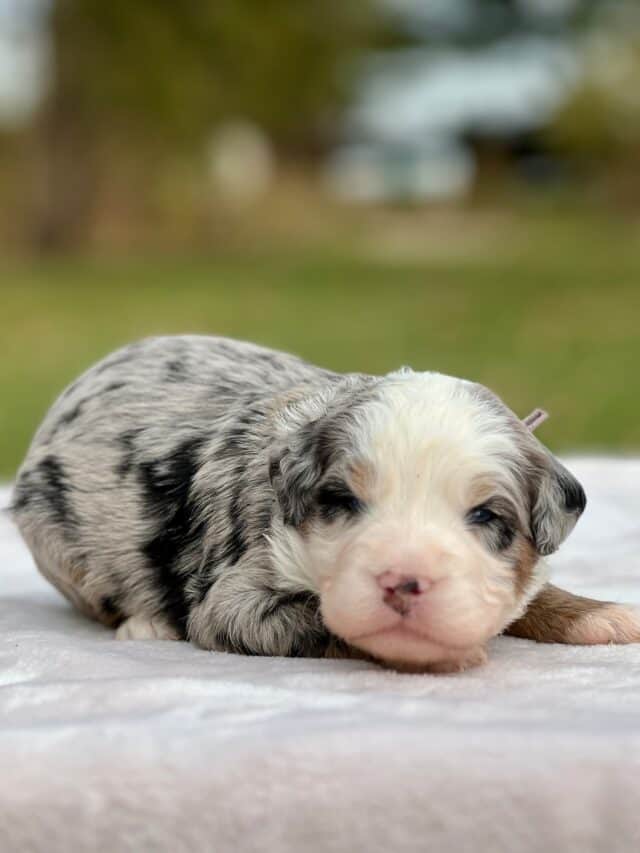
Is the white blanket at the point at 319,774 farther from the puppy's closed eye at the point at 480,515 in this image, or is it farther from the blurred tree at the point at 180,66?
the blurred tree at the point at 180,66

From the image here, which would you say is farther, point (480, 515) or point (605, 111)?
point (605, 111)

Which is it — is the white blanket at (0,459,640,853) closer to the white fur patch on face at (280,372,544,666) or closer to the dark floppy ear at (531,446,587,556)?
the white fur patch on face at (280,372,544,666)

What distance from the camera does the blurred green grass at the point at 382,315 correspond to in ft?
39.6

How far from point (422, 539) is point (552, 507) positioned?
19.1 inches

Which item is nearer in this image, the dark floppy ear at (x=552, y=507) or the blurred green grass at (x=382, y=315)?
the dark floppy ear at (x=552, y=507)

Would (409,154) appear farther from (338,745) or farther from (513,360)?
(338,745)

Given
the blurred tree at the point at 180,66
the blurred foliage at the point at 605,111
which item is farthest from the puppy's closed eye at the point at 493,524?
the blurred foliage at the point at 605,111

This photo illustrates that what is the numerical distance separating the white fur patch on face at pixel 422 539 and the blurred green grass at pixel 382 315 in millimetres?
5454

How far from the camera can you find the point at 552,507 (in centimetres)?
334

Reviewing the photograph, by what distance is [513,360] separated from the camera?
13.7 meters

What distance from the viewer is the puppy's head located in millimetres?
2979

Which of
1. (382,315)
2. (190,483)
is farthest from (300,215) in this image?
(190,483)

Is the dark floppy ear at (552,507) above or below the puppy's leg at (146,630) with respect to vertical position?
above

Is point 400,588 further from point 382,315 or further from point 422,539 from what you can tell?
point 382,315
